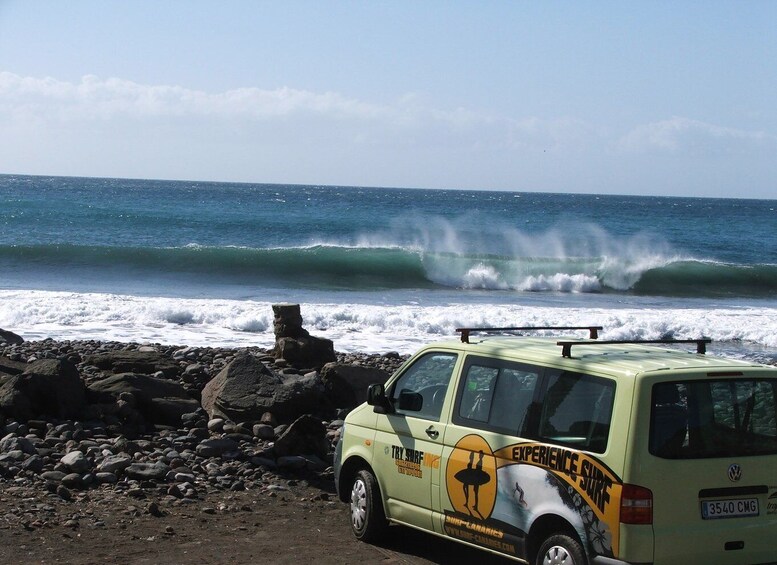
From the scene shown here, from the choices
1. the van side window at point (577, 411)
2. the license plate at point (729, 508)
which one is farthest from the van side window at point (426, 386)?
the license plate at point (729, 508)

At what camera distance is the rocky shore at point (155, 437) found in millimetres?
8852

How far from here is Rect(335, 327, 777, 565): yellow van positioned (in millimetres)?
5820

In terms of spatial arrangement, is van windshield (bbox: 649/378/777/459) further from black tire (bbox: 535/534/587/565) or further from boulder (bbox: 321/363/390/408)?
boulder (bbox: 321/363/390/408)

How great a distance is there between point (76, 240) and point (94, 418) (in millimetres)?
37500

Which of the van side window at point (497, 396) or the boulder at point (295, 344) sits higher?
the van side window at point (497, 396)

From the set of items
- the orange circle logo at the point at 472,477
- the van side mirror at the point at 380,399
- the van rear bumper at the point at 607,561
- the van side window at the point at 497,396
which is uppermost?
the van side window at the point at 497,396

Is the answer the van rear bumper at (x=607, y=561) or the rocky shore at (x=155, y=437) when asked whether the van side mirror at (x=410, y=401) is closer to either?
the van rear bumper at (x=607, y=561)

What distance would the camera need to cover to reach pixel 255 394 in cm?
1191

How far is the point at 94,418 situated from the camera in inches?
449

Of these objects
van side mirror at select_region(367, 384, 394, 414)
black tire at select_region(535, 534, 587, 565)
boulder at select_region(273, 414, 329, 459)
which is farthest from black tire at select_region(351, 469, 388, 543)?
boulder at select_region(273, 414, 329, 459)

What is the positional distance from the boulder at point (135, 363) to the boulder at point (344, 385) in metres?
2.49

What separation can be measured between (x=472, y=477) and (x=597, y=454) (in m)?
1.12

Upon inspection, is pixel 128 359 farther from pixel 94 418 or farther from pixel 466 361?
pixel 466 361

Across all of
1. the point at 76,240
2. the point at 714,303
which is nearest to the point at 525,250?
the point at 714,303
